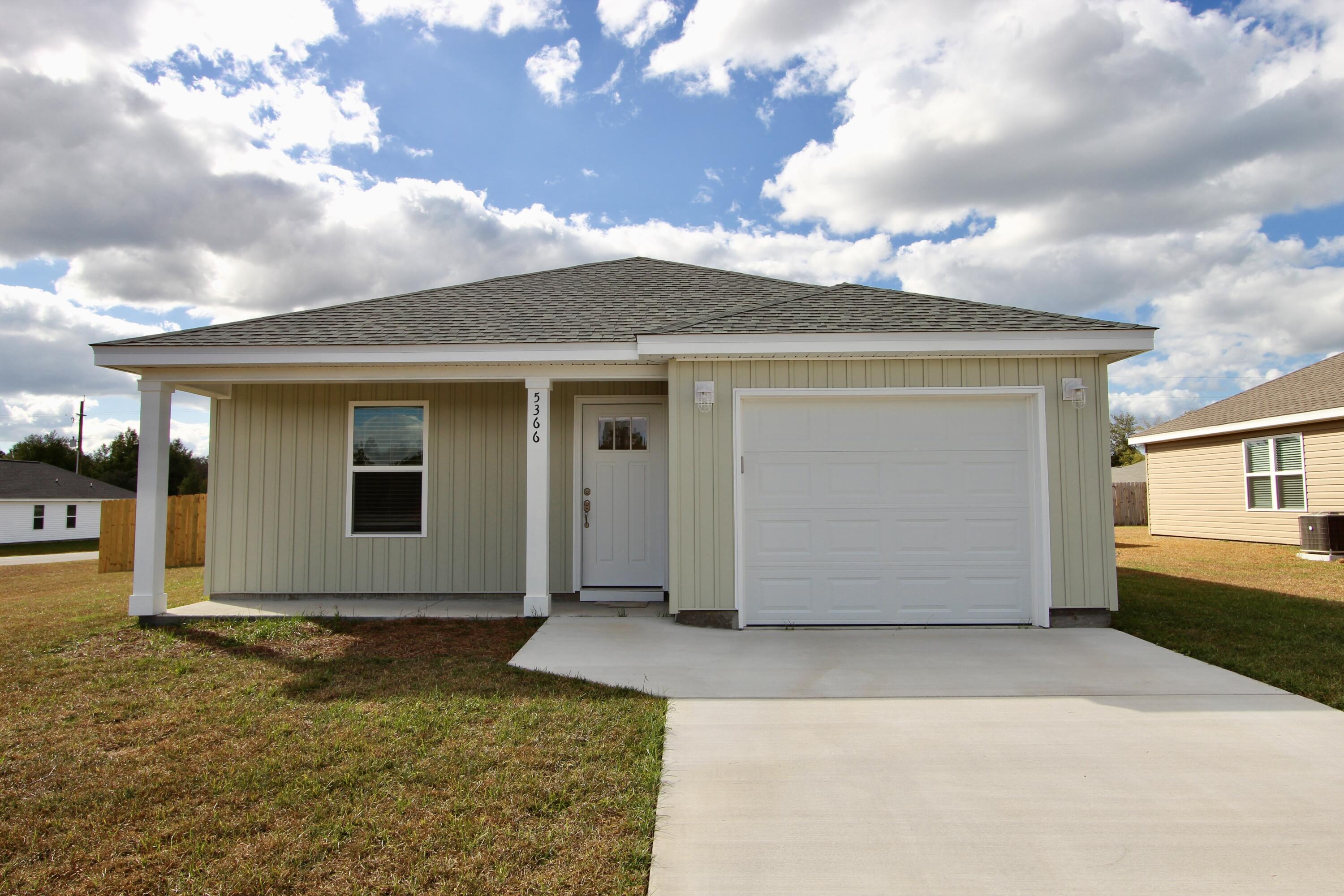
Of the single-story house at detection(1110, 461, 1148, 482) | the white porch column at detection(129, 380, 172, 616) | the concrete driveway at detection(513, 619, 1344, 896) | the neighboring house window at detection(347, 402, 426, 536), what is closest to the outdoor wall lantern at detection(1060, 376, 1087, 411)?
the concrete driveway at detection(513, 619, 1344, 896)

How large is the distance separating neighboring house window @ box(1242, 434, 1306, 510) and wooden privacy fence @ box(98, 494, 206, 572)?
20924 mm

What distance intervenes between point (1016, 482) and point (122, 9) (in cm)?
1002

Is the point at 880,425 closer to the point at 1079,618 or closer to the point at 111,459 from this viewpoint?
the point at 1079,618

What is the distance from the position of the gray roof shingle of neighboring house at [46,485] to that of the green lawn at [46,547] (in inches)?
77.2

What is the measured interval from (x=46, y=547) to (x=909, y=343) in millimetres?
35629

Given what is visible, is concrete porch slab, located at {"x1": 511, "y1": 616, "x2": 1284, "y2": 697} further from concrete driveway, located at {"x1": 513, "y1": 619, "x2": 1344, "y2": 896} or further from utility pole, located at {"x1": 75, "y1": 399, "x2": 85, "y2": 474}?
utility pole, located at {"x1": 75, "y1": 399, "x2": 85, "y2": 474}

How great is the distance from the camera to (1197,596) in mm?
8266

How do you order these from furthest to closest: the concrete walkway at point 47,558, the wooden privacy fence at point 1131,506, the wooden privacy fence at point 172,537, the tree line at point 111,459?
the tree line at point 111,459
the wooden privacy fence at point 1131,506
the concrete walkway at point 47,558
the wooden privacy fence at point 172,537

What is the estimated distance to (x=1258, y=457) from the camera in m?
14.4

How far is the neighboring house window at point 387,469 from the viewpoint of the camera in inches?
327

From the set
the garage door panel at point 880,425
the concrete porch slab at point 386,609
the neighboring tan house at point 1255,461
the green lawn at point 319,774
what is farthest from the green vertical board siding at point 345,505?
the neighboring tan house at point 1255,461

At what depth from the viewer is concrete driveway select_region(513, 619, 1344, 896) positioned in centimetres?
248

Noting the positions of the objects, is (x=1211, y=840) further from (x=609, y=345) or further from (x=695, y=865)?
(x=609, y=345)

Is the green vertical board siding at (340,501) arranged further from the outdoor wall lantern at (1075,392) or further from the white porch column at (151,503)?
the outdoor wall lantern at (1075,392)
